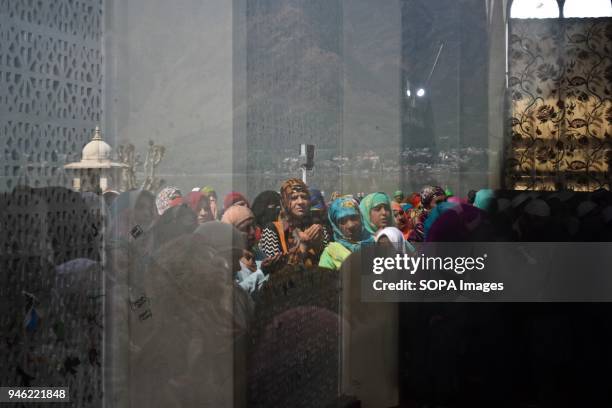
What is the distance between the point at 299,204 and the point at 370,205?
208mm

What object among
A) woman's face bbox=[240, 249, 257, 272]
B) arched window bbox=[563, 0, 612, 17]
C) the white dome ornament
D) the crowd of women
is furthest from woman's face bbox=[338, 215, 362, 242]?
arched window bbox=[563, 0, 612, 17]

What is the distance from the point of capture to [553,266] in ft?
6.38

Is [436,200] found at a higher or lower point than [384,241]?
higher

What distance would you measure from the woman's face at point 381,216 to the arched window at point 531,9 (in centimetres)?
67

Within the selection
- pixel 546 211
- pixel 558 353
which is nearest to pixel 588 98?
pixel 546 211

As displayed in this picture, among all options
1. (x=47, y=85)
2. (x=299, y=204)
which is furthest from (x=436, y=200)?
(x=47, y=85)

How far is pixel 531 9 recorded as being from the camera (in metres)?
2.02

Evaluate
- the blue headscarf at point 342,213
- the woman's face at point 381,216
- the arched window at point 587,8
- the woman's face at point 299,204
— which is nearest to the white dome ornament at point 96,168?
the woman's face at point 299,204

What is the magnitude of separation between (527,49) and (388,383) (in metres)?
1.05

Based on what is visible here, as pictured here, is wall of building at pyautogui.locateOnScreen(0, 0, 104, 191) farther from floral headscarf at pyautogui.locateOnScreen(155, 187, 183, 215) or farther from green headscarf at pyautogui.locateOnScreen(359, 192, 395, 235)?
green headscarf at pyautogui.locateOnScreen(359, 192, 395, 235)

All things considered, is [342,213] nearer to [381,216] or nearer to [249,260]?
[381,216]

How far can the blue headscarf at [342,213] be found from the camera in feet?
6.63

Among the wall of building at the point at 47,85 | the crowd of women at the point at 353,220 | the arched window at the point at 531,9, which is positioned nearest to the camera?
the wall of building at the point at 47,85

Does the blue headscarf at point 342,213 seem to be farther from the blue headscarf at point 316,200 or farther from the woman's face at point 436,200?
the woman's face at point 436,200
